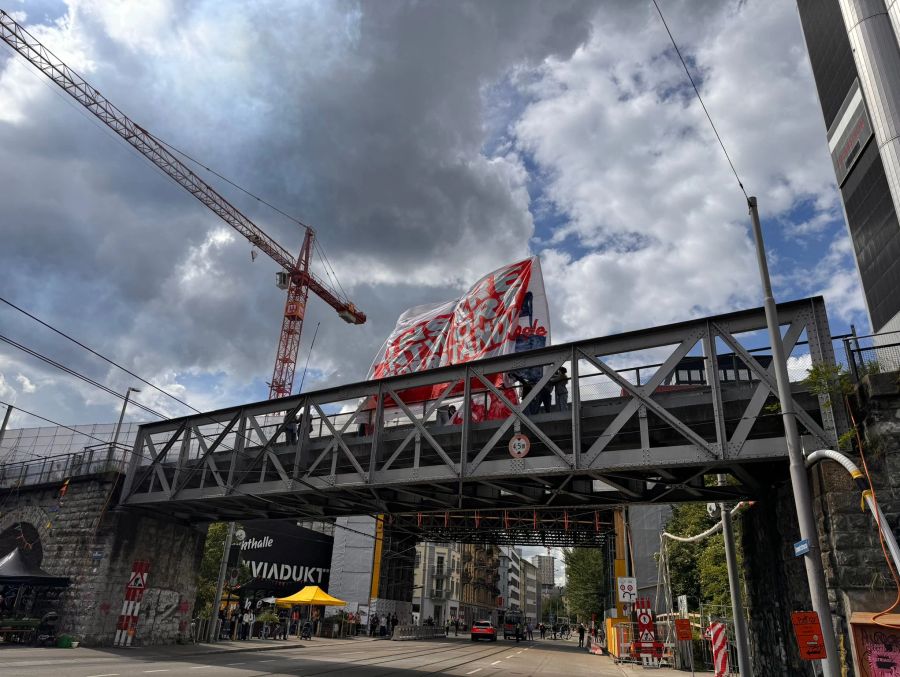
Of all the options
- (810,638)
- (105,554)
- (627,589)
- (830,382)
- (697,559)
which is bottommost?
(810,638)

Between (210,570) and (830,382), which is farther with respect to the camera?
(210,570)

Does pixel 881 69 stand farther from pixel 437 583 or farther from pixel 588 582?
pixel 437 583

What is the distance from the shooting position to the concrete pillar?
31794 millimetres

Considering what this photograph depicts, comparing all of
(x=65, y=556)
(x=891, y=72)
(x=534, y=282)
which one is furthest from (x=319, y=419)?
(x=891, y=72)

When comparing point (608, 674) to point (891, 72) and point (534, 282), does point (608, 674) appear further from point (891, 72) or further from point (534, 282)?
point (891, 72)

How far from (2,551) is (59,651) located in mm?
9669

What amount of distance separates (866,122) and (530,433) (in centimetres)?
3571

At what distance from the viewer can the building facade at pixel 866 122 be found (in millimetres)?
32812

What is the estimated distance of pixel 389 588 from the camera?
2309 inches

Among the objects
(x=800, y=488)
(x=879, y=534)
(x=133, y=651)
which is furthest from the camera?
(x=133, y=651)

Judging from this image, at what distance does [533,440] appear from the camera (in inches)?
650

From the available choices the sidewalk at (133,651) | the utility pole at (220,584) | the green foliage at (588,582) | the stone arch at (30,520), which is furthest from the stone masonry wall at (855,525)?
the green foliage at (588,582)

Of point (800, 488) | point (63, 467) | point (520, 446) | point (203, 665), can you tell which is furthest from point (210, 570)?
point (800, 488)

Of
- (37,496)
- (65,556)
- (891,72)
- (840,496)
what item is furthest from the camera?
(891,72)
